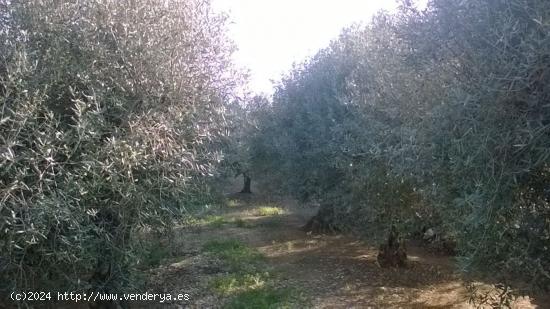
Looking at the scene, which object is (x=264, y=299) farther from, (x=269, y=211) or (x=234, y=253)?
(x=269, y=211)

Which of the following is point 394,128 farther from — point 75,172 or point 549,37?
point 75,172

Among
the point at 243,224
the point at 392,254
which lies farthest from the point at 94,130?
the point at 243,224

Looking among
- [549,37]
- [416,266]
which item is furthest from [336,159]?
[549,37]

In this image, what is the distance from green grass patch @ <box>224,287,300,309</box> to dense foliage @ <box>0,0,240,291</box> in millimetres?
2833

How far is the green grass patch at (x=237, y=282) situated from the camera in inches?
422

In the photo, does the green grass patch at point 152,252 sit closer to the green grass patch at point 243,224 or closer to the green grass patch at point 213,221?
the green grass patch at point 213,221

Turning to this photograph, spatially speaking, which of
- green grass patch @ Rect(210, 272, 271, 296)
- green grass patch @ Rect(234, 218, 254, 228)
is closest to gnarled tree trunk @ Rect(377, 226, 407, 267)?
green grass patch @ Rect(210, 272, 271, 296)

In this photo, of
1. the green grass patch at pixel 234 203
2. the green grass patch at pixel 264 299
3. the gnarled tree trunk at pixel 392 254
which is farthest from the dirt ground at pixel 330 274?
the green grass patch at pixel 234 203

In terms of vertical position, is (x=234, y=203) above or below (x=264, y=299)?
above

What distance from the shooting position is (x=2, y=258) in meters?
5.98

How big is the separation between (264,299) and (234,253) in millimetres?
4397

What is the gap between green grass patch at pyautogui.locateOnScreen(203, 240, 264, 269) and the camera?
13.4 m

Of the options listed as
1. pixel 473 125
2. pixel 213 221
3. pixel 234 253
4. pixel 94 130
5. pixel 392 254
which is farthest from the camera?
pixel 213 221

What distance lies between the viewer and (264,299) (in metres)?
10.1
